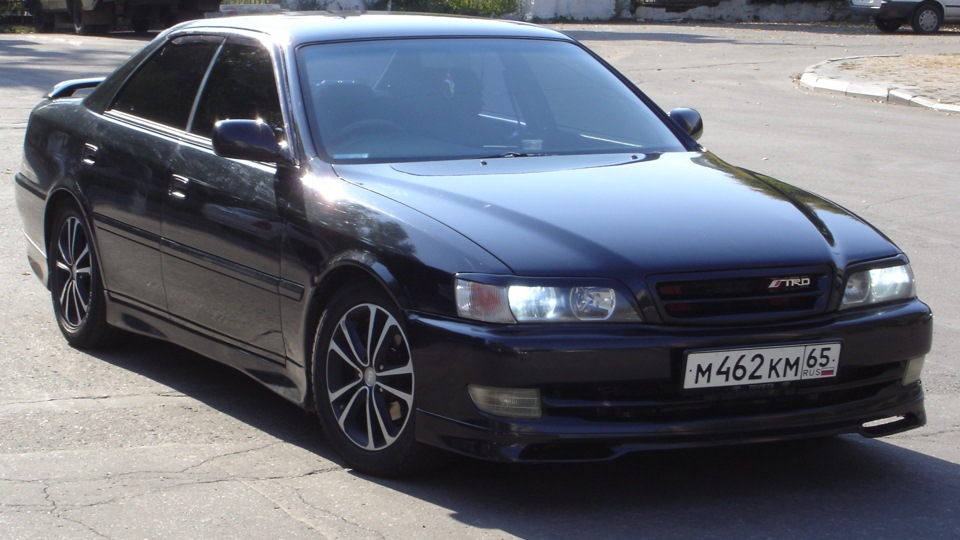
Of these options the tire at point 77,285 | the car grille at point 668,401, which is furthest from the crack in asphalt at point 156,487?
the tire at point 77,285

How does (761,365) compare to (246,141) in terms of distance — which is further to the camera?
(246,141)

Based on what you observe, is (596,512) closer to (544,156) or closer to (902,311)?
(902,311)

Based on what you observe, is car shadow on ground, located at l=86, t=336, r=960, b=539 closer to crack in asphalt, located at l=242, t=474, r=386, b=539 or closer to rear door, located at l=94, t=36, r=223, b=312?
crack in asphalt, located at l=242, t=474, r=386, b=539

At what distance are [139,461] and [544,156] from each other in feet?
5.98

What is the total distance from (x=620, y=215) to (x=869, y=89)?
49.5ft

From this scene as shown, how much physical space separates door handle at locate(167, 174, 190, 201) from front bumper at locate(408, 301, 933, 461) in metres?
1.53

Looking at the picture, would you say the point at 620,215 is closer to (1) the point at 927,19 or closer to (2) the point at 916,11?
(2) the point at 916,11

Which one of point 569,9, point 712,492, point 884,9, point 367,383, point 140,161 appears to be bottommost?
point 569,9

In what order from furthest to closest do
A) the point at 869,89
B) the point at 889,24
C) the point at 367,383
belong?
the point at 889,24, the point at 869,89, the point at 367,383

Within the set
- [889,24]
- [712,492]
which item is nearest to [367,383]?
[712,492]

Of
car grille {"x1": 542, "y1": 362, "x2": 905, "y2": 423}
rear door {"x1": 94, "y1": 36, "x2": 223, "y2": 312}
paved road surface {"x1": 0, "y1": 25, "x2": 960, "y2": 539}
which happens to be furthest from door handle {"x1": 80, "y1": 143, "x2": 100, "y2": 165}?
car grille {"x1": 542, "y1": 362, "x2": 905, "y2": 423}

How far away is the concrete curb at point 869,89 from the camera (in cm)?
1752

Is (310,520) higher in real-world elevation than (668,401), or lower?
lower

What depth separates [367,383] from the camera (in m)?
4.57
